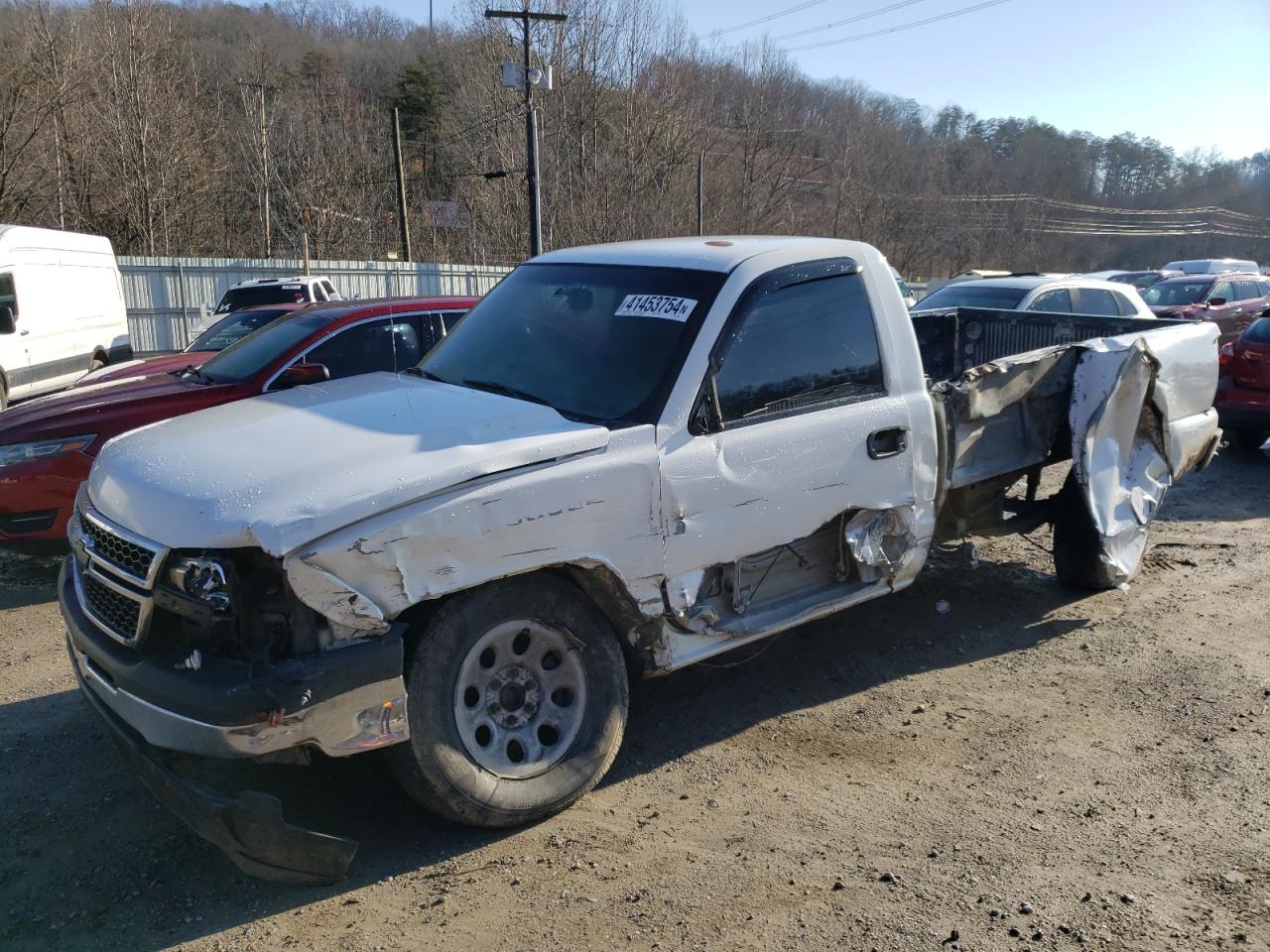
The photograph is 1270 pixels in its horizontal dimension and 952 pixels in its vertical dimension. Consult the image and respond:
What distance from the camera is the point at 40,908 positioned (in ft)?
10.1

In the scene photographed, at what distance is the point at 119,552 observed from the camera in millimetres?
3303

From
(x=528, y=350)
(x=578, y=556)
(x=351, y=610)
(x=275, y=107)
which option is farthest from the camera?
(x=275, y=107)

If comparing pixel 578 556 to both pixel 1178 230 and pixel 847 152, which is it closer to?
pixel 847 152

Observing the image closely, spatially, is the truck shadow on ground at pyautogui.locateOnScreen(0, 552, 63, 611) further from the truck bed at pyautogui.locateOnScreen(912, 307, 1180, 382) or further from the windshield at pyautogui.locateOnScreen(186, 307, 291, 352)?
the truck bed at pyautogui.locateOnScreen(912, 307, 1180, 382)

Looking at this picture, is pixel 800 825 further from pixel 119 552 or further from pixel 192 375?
pixel 192 375

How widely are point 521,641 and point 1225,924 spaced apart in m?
2.41

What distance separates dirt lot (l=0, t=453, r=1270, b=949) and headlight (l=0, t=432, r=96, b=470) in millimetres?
1193

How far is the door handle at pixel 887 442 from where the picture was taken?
4316 millimetres

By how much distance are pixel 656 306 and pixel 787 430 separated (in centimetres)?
74

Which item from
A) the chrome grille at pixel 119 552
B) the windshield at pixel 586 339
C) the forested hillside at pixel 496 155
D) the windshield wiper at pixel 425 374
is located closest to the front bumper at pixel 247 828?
the chrome grille at pixel 119 552

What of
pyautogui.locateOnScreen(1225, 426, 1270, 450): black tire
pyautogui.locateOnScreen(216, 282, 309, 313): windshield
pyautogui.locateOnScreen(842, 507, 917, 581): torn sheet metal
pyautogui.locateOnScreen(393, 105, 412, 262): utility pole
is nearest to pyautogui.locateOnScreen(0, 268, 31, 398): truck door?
pyautogui.locateOnScreen(216, 282, 309, 313): windshield

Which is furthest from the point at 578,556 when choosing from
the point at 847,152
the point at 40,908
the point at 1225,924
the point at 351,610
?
the point at 847,152

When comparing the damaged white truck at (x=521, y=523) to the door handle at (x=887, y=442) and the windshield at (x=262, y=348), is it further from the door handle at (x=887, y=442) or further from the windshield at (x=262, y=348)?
the windshield at (x=262, y=348)

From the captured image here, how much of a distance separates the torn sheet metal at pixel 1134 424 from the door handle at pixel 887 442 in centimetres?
151
